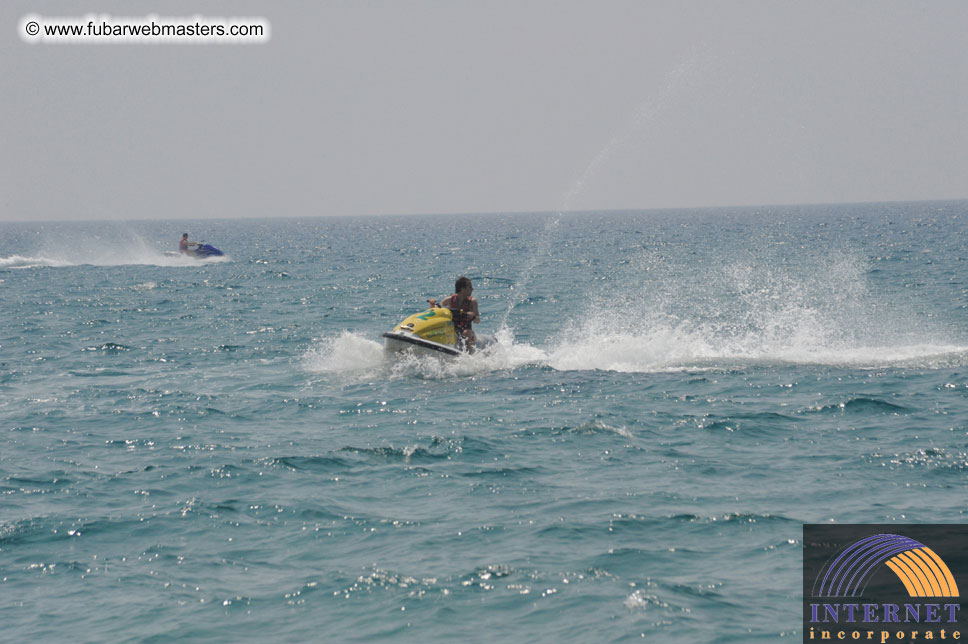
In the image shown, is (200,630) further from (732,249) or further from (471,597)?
(732,249)

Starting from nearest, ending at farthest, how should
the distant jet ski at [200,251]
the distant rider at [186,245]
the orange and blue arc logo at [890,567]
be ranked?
1. the orange and blue arc logo at [890,567]
2. the distant rider at [186,245]
3. the distant jet ski at [200,251]

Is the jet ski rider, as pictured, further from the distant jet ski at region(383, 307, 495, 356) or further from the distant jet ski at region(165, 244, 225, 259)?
the distant jet ski at region(165, 244, 225, 259)

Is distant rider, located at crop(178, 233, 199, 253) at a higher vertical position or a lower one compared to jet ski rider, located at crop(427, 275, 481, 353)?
higher

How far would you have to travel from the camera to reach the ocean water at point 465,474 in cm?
816

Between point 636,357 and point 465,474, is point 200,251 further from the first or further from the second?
point 465,474

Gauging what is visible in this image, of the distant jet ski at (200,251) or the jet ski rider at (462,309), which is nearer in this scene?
the jet ski rider at (462,309)

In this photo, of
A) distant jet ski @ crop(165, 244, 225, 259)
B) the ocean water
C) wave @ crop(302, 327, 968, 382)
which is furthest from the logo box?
distant jet ski @ crop(165, 244, 225, 259)

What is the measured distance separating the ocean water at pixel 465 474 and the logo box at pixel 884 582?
24cm

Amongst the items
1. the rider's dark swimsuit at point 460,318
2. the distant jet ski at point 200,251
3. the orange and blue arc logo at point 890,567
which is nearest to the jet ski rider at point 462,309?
the rider's dark swimsuit at point 460,318

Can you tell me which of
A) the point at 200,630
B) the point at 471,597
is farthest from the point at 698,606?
the point at 200,630

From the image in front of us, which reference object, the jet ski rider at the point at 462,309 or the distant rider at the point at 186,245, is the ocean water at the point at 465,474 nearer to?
the jet ski rider at the point at 462,309

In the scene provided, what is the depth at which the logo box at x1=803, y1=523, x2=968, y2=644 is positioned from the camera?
761 cm

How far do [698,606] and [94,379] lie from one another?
52.2 ft

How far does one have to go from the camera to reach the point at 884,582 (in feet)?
27.5
